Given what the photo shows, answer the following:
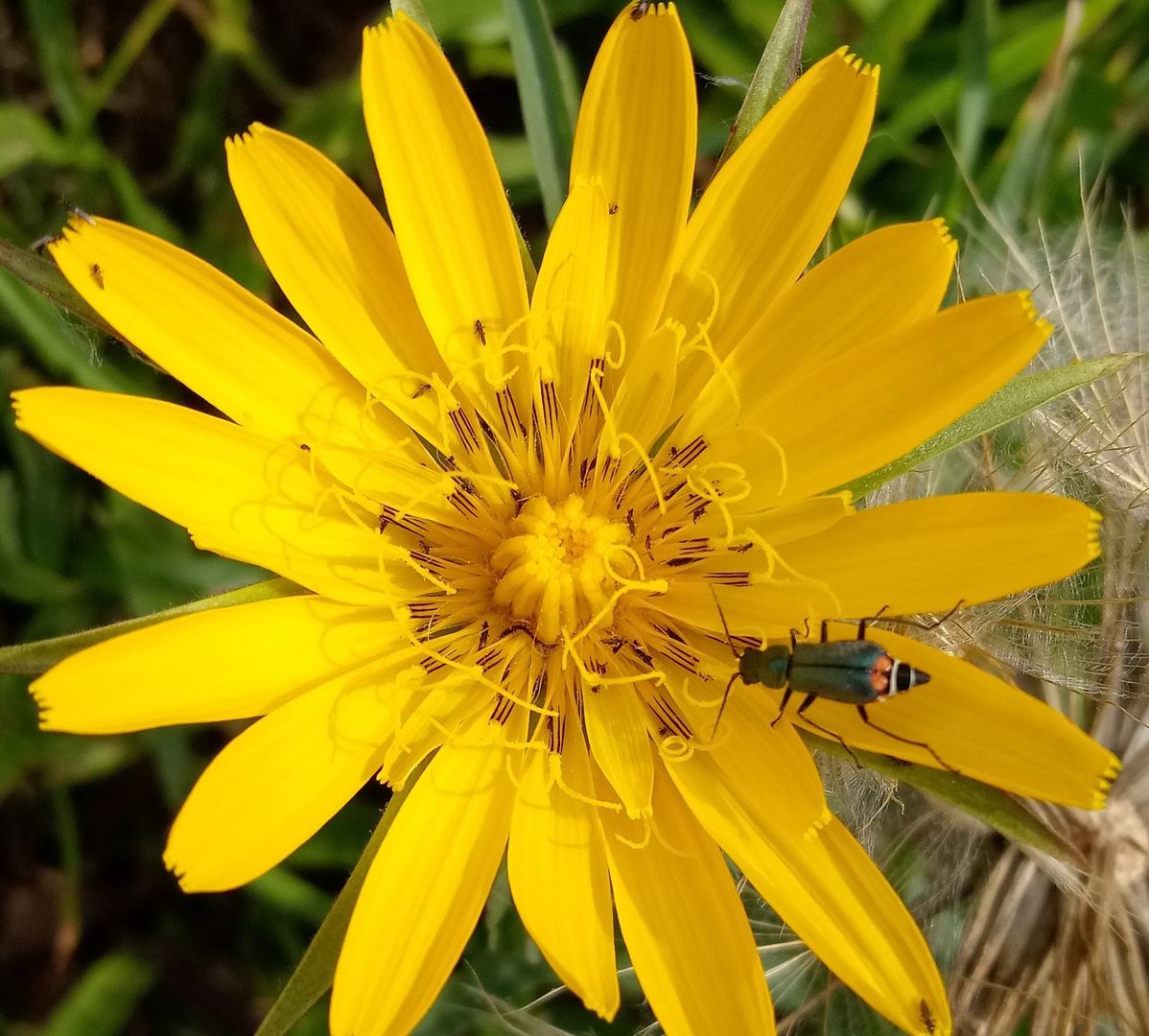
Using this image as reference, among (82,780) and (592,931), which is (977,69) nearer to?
(592,931)

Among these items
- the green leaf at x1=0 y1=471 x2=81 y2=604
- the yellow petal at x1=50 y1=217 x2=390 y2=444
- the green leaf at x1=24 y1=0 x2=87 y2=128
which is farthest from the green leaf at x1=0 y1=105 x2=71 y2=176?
the yellow petal at x1=50 y1=217 x2=390 y2=444

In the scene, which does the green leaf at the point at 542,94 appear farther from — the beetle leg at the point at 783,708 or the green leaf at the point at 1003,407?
the beetle leg at the point at 783,708

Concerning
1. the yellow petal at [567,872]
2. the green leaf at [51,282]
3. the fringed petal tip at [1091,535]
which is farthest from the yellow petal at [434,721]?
the fringed petal tip at [1091,535]

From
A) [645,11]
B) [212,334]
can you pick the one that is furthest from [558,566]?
[645,11]

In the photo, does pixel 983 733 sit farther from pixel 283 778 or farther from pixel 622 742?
pixel 283 778

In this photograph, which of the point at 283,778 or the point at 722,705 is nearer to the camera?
the point at 283,778

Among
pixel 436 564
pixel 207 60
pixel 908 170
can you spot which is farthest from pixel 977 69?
pixel 207 60
